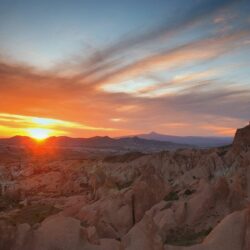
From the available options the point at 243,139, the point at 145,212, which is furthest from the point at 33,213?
the point at 243,139

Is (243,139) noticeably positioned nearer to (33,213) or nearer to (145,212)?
(33,213)

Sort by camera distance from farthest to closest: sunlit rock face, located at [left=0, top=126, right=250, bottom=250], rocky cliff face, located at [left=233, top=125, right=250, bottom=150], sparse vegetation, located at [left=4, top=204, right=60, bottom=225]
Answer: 1. rocky cliff face, located at [left=233, top=125, right=250, bottom=150]
2. sparse vegetation, located at [left=4, top=204, right=60, bottom=225]
3. sunlit rock face, located at [left=0, top=126, right=250, bottom=250]

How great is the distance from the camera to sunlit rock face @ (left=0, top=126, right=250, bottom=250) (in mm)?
18797

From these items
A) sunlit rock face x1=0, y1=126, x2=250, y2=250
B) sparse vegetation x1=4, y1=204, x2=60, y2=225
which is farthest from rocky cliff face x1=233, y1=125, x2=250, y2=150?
sparse vegetation x1=4, y1=204, x2=60, y2=225

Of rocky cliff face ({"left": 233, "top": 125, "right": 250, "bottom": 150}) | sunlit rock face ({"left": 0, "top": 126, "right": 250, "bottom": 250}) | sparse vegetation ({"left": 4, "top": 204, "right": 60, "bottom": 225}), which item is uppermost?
rocky cliff face ({"left": 233, "top": 125, "right": 250, "bottom": 150})

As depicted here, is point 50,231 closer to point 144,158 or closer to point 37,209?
point 37,209

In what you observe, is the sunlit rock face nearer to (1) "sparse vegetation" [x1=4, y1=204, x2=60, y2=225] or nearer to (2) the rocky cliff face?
(2) the rocky cliff face

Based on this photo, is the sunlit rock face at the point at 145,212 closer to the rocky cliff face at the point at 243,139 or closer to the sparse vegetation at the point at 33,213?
the rocky cliff face at the point at 243,139

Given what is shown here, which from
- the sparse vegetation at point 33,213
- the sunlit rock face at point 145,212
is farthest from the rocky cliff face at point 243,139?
the sparse vegetation at point 33,213

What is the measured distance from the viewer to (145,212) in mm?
36625

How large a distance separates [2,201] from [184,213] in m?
48.9

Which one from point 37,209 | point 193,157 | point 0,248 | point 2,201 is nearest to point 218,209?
point 0,248

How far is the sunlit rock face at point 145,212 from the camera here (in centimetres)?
1880

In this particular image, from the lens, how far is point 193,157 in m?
91.3
